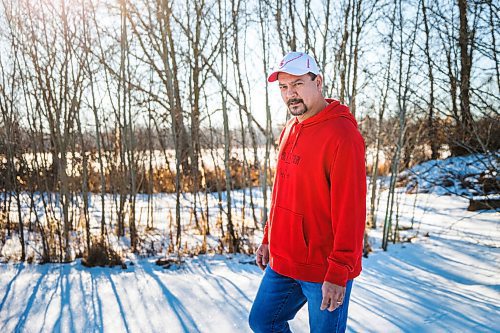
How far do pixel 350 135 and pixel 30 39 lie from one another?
381cm

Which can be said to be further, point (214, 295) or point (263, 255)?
point (214, 295)

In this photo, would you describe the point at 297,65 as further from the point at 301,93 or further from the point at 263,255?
the point at 263,255

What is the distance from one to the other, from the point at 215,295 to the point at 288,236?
1.59 m

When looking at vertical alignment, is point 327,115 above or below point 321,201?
above

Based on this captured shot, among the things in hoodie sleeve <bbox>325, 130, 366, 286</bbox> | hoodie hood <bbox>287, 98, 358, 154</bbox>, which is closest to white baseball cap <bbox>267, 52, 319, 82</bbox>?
hoodie hood <bbox>287, 98, 358, 154</bbox>

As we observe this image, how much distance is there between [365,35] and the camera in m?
4.38

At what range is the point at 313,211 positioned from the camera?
1526 mm

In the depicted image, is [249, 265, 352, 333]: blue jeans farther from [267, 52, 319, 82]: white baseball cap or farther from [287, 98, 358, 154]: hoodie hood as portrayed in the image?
[267, 52, 319, 82]: white baseball cap

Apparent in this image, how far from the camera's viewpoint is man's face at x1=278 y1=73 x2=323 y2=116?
1.61 meters

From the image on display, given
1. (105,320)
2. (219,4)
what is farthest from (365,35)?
(105,320)

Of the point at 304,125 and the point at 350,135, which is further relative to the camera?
the point at 304,125

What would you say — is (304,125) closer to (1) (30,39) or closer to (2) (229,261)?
(2) (229,261)

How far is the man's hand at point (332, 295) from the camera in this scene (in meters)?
1.35

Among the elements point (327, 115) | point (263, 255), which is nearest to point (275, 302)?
point (263, 255)
